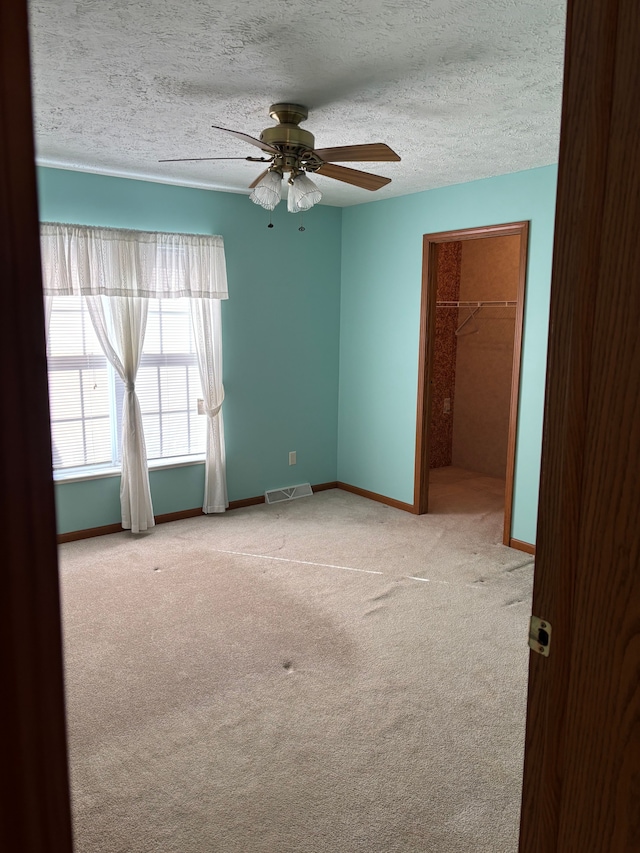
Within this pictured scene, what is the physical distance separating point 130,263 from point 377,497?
9.16 ft

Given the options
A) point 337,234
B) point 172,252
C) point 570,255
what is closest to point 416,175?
point 337,234

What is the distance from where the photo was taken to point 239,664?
2.95m

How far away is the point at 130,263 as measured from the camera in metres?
4.41

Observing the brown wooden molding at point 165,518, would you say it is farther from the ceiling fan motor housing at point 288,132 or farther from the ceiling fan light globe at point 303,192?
the ceiling fan motor housing at point 288,132

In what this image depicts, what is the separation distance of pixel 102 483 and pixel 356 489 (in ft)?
7.45

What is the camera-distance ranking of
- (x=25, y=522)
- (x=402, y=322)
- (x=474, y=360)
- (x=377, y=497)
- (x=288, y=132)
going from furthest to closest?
(x=474, y=360) < (x=377, y=497) < (x=402, y=322) < (x=288, y=132) < (x=25, y=522)

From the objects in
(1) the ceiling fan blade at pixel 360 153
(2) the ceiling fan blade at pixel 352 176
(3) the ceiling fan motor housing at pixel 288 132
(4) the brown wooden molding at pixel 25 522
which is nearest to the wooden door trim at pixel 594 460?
(4) the brown wooden molding at pixel 25 522

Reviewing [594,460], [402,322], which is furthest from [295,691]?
[402,322]

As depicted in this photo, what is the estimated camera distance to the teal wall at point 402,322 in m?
4.18

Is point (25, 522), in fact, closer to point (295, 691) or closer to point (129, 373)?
point (295, 691)

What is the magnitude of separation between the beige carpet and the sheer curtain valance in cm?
178

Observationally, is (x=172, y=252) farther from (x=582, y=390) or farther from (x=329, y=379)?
(x=582, y=390)

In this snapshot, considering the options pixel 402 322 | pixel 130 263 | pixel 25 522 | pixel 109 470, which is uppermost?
pixel 130 263

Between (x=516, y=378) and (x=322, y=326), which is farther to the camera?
(x=322, y=326)
